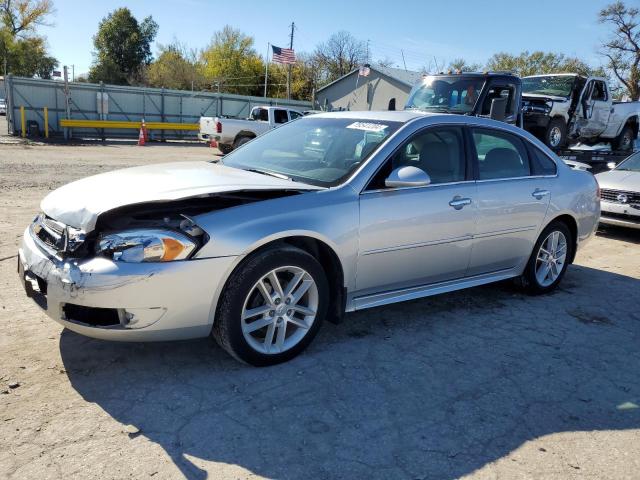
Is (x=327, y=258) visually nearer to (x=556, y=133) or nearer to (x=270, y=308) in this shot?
(x=270, y=308)

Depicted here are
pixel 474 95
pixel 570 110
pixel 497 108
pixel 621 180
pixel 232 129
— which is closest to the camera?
pixel 621 180

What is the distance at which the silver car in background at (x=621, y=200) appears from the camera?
7961 millimetres

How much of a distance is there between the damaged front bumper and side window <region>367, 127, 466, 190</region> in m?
1.61

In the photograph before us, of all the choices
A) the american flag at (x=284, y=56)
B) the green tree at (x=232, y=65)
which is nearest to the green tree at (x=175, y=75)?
the green tree at (x=232, y=65)

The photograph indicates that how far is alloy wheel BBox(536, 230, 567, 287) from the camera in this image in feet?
16.9

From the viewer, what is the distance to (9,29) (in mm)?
51250

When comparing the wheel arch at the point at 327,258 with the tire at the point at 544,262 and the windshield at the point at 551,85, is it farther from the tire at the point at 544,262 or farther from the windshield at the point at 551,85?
the windshield at the point at 551,85

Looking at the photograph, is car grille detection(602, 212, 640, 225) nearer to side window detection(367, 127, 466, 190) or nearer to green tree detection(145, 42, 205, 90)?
side window detection(367, 127, 466, 190)

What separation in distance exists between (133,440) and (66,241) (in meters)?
1.20

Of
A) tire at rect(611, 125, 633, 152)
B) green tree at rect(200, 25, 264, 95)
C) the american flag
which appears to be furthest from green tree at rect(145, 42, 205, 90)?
tire at rect(611, 125, 633, 152)

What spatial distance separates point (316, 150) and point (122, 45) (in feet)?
226

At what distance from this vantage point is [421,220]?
395 centimetres

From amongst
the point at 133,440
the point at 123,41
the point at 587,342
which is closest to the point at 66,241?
the point at 133,440

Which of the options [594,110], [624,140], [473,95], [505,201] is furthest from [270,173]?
[624,140]
